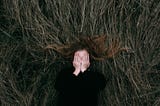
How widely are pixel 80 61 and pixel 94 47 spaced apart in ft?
0.50

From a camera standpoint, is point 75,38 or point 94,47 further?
point 75,38

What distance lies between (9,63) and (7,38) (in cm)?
12

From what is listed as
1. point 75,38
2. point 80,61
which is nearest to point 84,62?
point 80,61

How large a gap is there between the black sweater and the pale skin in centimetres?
3

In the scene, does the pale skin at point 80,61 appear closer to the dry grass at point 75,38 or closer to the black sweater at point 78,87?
the black sweater at point 78,87

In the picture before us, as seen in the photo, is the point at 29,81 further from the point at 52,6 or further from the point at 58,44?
the point at 52,6

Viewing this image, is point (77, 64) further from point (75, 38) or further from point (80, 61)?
point (75, 38)

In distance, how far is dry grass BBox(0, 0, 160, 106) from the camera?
168 centimetres

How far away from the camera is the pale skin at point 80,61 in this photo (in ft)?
4.75

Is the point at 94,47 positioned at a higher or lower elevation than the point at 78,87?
higher

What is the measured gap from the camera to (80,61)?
1.45 m

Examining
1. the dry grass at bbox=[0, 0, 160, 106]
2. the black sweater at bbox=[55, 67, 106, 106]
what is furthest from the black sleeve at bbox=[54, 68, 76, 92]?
the dry grass at bbox=[0, 0, 160, 106]

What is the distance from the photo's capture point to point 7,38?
181 cm

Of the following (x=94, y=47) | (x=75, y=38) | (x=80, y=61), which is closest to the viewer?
(x=80, y=61)
